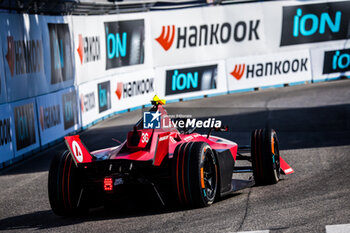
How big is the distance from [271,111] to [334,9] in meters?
9.17

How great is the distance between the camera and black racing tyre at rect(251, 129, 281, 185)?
33.4ft

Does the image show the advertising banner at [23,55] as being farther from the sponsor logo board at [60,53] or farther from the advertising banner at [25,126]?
the sponsor logo board at [60,53]

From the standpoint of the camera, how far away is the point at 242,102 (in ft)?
80.3

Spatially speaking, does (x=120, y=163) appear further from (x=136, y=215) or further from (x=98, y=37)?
(x=98, y=37)

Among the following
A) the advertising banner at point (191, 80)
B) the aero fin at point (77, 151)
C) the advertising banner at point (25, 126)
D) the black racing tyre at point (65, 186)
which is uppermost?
the aero fin at point (77, 151)

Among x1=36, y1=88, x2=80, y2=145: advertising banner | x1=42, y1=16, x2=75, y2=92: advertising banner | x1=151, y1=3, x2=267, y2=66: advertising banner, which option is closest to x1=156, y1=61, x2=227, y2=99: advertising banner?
x1=151, y1=3, x2=267, y2=66: advertising banner

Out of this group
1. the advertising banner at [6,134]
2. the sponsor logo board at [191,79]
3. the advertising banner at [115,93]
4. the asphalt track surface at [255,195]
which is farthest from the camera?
the sponsor logo board at [191,79]

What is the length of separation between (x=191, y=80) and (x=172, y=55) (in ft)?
3.84

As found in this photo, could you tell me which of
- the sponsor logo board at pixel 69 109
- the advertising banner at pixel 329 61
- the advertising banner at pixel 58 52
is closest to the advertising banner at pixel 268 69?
the advertising banner at pixel 329 61

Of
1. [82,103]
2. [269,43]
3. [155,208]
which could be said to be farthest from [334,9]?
[155,208]

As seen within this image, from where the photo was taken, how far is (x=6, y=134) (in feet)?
49.1

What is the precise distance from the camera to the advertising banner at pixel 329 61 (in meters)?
28.5

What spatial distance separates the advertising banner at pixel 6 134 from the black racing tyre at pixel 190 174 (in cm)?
679

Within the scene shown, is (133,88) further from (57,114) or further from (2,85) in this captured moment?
(2,85)
